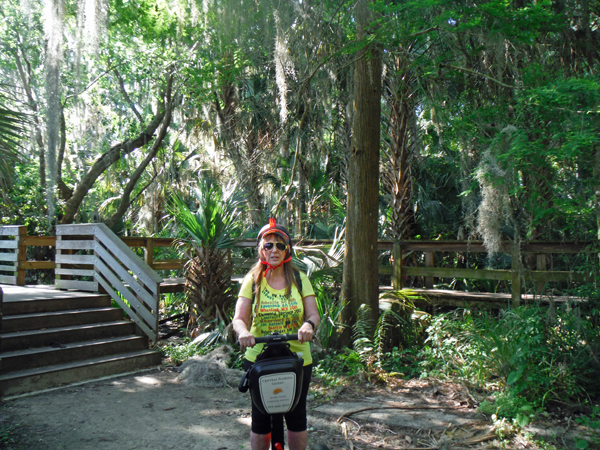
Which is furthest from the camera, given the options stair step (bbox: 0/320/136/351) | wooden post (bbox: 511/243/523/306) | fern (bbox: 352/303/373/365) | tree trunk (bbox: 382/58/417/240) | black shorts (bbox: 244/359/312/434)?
tree trunk (bbox: 382/58/417/240)

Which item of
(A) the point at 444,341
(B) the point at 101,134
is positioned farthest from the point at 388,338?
(B) the point at 101,134

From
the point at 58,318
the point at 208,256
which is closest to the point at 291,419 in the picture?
the point at 58,318

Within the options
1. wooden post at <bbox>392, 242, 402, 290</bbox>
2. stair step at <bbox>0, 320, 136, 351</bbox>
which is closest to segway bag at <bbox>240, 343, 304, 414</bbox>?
stair step at <bbox>0, 320, 136, 351</bbox>

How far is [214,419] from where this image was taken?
457 cm

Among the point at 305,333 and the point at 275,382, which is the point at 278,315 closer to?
the point at 305,333

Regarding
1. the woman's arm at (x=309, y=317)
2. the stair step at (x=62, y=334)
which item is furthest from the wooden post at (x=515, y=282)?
the stair step at (x=62, y=334)

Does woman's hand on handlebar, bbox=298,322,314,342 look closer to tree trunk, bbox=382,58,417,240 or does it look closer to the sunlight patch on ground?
the sunlight patch on ground

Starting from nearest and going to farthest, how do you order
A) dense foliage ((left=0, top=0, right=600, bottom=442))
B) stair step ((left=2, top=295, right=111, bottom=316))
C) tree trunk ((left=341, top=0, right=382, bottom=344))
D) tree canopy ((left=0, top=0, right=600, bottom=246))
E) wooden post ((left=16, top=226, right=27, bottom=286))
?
dense foliage ((left=0, top=0, right=600, bottom=442)) < tree canopy ((left=0, top=0, right=600, bottom=246)) < stair step ((left=2, top=295, right=111, bottom=316)) < tree trunk ((left=341, top=0, right=382, bottom=344)) < wooden post ((left=16, top=226, right=27, bottom=286))

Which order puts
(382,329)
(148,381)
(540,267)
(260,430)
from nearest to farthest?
(260,430), (148,381), (382,329), (540,267)

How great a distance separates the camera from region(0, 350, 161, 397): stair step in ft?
17.0

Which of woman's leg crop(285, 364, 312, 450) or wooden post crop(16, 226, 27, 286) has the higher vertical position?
wooden post crop(16, 226, 27, 286)

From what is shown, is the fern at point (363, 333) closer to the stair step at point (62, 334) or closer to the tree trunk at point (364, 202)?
the tree trunk at point (364, 202)

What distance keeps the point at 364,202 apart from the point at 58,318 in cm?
458

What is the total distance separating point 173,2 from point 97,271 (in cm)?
534
